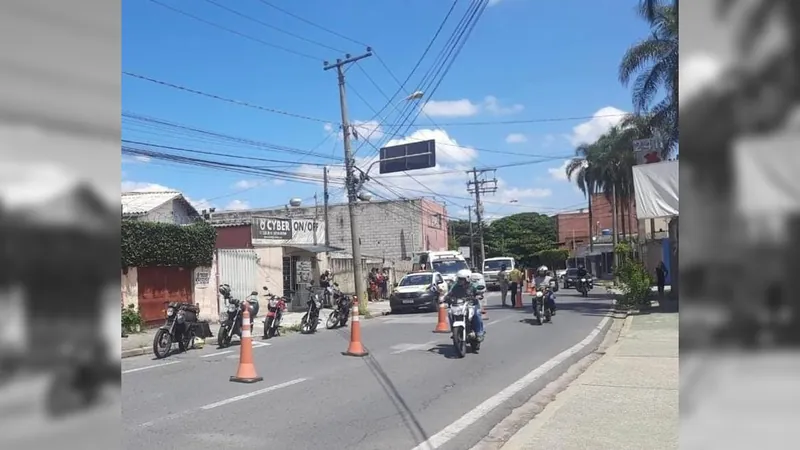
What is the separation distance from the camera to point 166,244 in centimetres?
1917

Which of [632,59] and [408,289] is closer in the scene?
[632,59]

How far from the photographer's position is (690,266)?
173 cm

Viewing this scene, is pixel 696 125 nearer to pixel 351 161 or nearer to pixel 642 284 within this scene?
pixel 642 284

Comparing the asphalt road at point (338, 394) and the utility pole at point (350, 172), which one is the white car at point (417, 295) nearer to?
the utility pole at point (350, 172)

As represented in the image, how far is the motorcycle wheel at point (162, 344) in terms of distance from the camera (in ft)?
40.9

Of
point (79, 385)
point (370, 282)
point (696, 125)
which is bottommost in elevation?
point (370, 282)

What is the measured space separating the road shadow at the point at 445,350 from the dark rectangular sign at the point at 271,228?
20739 millimetres

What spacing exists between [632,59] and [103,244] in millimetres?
23342

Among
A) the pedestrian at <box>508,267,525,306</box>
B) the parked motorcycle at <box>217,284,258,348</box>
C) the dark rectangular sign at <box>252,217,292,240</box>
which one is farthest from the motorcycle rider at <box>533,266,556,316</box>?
the dark rectangular sign at <box>252,217,292,240</box>

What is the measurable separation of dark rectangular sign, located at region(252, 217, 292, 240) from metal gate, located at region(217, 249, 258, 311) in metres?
8.29

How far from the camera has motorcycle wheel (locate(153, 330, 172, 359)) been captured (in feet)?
40.9

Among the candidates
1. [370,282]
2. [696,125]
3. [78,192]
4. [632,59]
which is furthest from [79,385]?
[370,282]

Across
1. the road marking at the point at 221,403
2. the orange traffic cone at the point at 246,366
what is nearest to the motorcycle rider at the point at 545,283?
the road marking at the point at 221,403

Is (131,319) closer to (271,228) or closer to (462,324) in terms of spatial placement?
(462,324)
